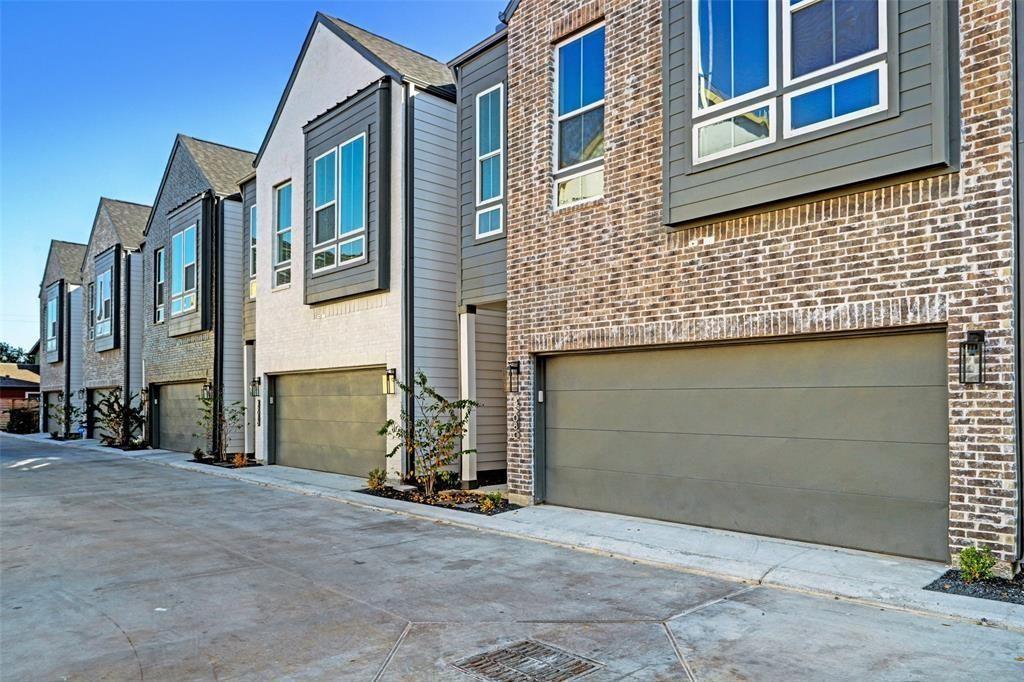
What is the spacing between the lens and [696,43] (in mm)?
8453

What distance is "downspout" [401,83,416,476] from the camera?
12.7m

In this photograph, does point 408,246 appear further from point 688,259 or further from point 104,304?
point 104,304

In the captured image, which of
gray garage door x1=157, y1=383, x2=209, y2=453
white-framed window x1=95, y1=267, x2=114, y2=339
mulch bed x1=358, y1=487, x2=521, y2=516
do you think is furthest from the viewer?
white-framed window x1=95, y1=267, x2=114, y2=339

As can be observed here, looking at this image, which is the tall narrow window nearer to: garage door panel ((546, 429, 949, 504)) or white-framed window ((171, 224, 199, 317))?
white-framed window ((171, 224, 199, 317))

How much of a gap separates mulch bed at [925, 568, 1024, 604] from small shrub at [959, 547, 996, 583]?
44 mm

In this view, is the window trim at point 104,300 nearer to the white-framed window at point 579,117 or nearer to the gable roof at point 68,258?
the gable roof at point 68,258

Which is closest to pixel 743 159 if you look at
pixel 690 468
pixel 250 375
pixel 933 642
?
pixel 690 468

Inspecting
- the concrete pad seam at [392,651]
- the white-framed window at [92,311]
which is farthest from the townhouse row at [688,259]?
the white-framed window at [92,311]

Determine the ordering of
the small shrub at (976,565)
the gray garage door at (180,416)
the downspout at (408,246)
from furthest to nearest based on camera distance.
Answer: the gray garage door at (180,416)
the downspout at (408,246)
the small shrub at (976,565)

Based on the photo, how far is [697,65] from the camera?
27.7 feet

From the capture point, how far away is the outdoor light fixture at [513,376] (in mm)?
10617

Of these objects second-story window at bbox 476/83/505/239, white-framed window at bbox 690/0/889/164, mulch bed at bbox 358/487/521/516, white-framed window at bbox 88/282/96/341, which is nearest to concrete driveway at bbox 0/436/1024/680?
mulch bed at bbox 358/487/521/516

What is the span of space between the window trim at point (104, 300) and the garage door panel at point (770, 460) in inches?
874

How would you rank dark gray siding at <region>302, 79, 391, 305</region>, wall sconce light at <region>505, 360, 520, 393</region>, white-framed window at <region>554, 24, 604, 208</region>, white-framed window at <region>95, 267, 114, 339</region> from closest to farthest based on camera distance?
white-framed window at <region>554, 24, 604, 208</region>, wall sconce light at <region>505, 360, 520, 393</region>, dark gray siding at <region>302, 79, 391, 305</region>, white-framed window at <region>95, 267, 114, 339</region>
